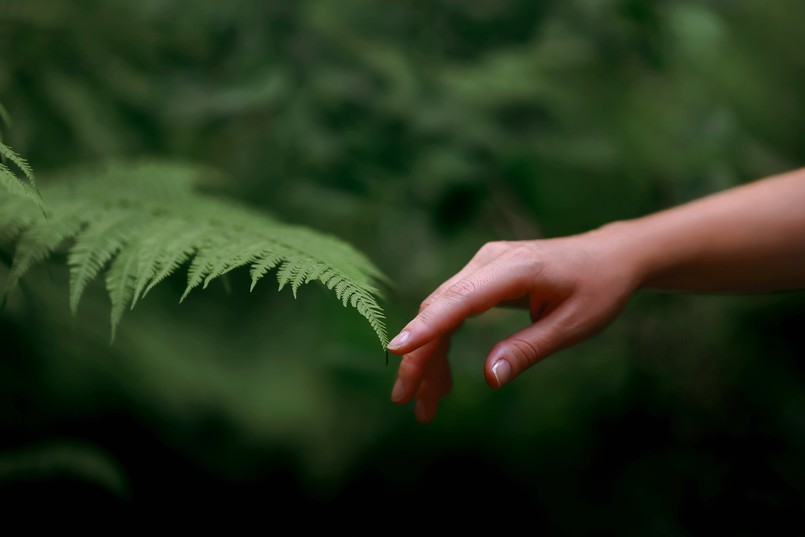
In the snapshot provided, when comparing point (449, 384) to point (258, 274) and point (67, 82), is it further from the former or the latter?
point (67, 82)

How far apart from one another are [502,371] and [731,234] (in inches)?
12.2

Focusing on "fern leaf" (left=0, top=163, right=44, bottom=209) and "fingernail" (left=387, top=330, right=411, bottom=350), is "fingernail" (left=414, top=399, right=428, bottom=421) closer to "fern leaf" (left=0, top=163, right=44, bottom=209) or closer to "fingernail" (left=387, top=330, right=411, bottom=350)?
"fingernail" (left=387, top=330, right=411, bottom=350)

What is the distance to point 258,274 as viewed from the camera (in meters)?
0.59

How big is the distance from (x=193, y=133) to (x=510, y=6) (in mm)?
647

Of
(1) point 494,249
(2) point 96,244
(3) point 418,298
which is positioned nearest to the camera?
(1) point 494,249

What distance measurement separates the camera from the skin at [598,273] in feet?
1.87

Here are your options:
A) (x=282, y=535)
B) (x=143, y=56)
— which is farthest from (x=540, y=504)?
(x=143, y=56)

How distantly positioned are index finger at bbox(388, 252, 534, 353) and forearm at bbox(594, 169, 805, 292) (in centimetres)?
15

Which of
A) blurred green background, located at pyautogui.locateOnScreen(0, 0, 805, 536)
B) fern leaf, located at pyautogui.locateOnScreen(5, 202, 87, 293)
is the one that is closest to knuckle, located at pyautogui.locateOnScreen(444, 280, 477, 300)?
fern leaf, located at pyautogui.locateOnScreen(5, 202, 87, 293)

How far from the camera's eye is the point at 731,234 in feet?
2.31

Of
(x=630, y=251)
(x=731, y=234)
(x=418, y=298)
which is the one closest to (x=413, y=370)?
(x=630, y=251)

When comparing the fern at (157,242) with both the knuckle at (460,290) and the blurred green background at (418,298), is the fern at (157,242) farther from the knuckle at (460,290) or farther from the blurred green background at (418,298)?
the blurred green background at (418,298)

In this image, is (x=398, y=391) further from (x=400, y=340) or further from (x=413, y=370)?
(x=400, y=340)

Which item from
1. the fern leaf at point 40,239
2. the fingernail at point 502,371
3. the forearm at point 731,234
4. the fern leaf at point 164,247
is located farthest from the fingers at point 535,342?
the fern leaf at point 40,239
